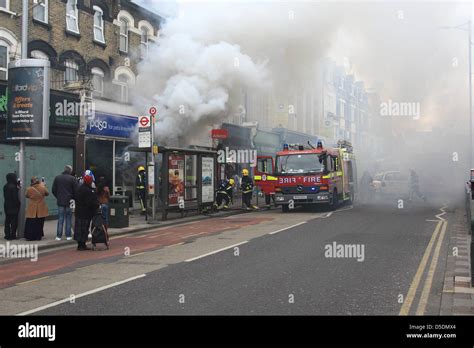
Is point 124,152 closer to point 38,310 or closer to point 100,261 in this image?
point 100,261

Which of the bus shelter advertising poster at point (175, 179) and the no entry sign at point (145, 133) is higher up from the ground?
the no entry sign at point (145, 133)

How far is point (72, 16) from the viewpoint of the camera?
17953mm

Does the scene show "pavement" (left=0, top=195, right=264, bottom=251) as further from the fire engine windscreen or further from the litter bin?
the fire engine windscreen

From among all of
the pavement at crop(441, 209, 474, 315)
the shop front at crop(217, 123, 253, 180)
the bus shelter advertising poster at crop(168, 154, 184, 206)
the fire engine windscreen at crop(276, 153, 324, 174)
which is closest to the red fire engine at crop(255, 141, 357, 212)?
the fire engine windscreen at crop(276, 153, 324, 174)

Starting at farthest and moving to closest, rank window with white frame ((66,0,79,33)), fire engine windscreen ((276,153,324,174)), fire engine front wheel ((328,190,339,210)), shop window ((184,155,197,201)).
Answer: fire engine front wheel ((328,190,339,210))
fire engine windscreen ((276,153,324,174))
window with white frame ((66,0,79,33))
shop window ((184,155,197,201))

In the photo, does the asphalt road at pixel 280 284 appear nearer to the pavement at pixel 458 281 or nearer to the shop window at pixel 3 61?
the pavement at pixel 458 281

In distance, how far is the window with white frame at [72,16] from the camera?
17.7 m

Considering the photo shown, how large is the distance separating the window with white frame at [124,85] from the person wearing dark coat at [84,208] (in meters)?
10.6

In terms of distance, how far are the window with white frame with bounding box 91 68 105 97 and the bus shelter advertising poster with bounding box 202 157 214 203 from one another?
4.95 metres

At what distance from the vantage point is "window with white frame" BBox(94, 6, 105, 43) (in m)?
19.1

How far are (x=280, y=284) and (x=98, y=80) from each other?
1459cm

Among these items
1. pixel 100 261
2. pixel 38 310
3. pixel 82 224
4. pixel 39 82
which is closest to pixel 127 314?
pixel 38 310

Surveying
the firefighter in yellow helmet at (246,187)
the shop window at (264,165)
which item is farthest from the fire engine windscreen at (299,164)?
the shop window at (264,165)

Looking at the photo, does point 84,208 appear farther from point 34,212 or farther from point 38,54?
point 38,54
